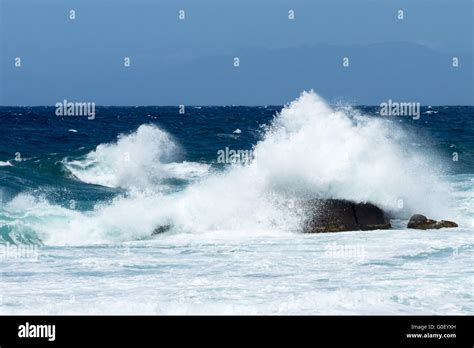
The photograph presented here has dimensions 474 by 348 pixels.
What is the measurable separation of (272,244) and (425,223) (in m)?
3.62

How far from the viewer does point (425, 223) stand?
17453mm

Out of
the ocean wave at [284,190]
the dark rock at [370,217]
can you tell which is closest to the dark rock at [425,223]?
the dark rock at [370,217]

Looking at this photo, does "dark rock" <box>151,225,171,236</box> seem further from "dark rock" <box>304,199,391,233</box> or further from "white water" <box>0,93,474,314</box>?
→ "dark rock" <box>304,199,391,233</box>

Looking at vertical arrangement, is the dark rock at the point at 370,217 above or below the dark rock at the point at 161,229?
above

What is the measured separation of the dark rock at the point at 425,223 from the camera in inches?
684

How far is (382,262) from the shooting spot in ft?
44.6

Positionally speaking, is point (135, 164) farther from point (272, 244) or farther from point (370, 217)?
point (272, 244)

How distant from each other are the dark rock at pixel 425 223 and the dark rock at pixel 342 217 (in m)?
0.51

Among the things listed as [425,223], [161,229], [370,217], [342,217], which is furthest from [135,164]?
[425,223]

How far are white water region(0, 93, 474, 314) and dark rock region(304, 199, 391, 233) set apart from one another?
13.4 inches

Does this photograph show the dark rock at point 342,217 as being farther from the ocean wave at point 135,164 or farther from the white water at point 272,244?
the ocean wave at point 135,164

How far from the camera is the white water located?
1098 cm

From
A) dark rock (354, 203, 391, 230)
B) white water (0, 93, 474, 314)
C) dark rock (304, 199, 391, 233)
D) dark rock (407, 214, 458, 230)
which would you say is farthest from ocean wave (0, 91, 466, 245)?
dark rock (407, 214, 458, 230)
